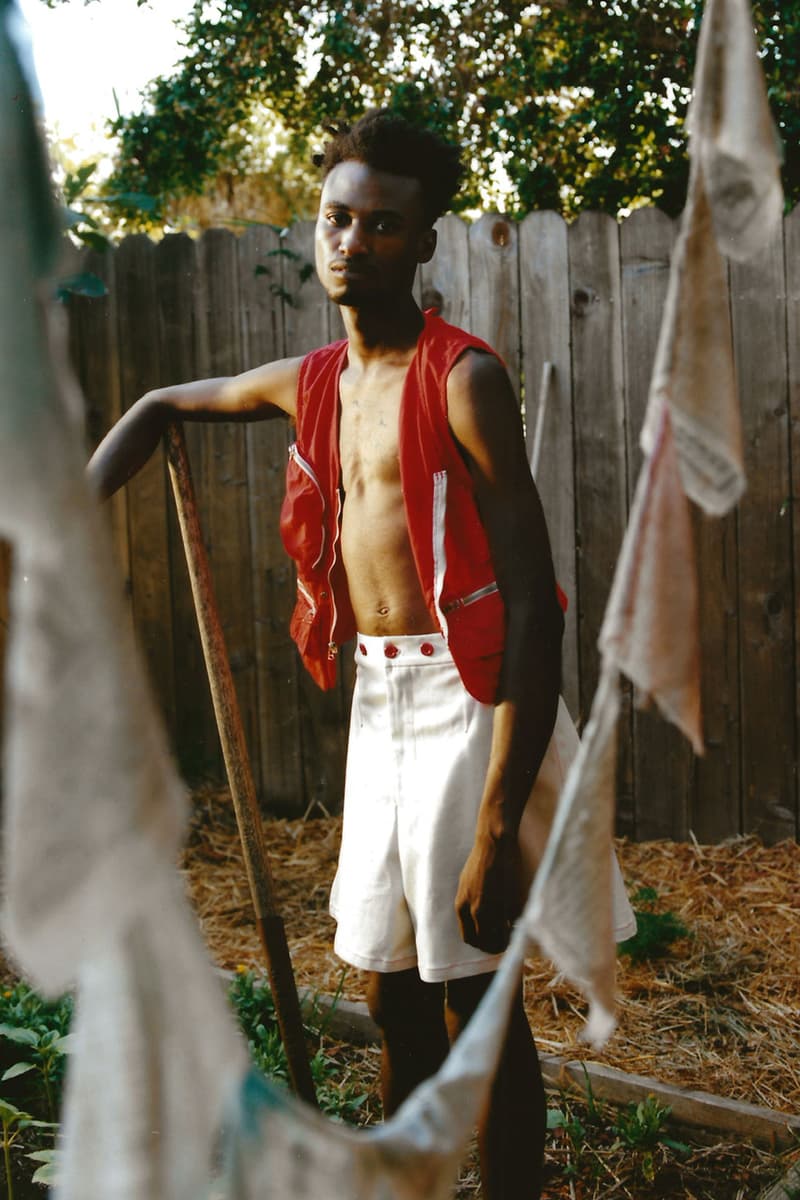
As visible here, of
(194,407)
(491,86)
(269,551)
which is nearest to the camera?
(194,407)

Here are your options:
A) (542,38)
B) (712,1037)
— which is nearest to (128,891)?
(712,1037)

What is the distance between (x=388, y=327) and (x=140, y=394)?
258 cm

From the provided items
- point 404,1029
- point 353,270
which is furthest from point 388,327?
point 404,1029

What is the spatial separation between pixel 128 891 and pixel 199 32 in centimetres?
806

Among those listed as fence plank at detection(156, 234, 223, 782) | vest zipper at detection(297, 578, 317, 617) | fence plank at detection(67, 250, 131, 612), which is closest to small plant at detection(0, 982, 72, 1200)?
vest zipper at detection(297, 578, 317, 617)

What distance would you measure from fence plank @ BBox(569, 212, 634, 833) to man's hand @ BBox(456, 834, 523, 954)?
2200 millimetres

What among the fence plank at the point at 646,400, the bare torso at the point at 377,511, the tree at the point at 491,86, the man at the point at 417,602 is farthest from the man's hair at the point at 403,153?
the tree at the point at 491,86

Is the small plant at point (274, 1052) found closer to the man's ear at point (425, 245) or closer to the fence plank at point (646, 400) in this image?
the fence plank at point (646, 400)

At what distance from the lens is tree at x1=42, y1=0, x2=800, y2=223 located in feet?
20.3

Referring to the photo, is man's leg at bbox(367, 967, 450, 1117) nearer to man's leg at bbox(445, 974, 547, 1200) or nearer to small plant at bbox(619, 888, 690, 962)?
man's leg at bbox(445, 974, 547, 1200)

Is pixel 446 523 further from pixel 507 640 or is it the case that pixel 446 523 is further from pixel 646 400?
pixel 646 400

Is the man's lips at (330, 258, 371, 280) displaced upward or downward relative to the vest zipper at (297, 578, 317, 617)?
upward

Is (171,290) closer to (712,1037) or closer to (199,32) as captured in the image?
(712,1037)

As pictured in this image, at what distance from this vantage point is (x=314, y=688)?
4.47 meters
